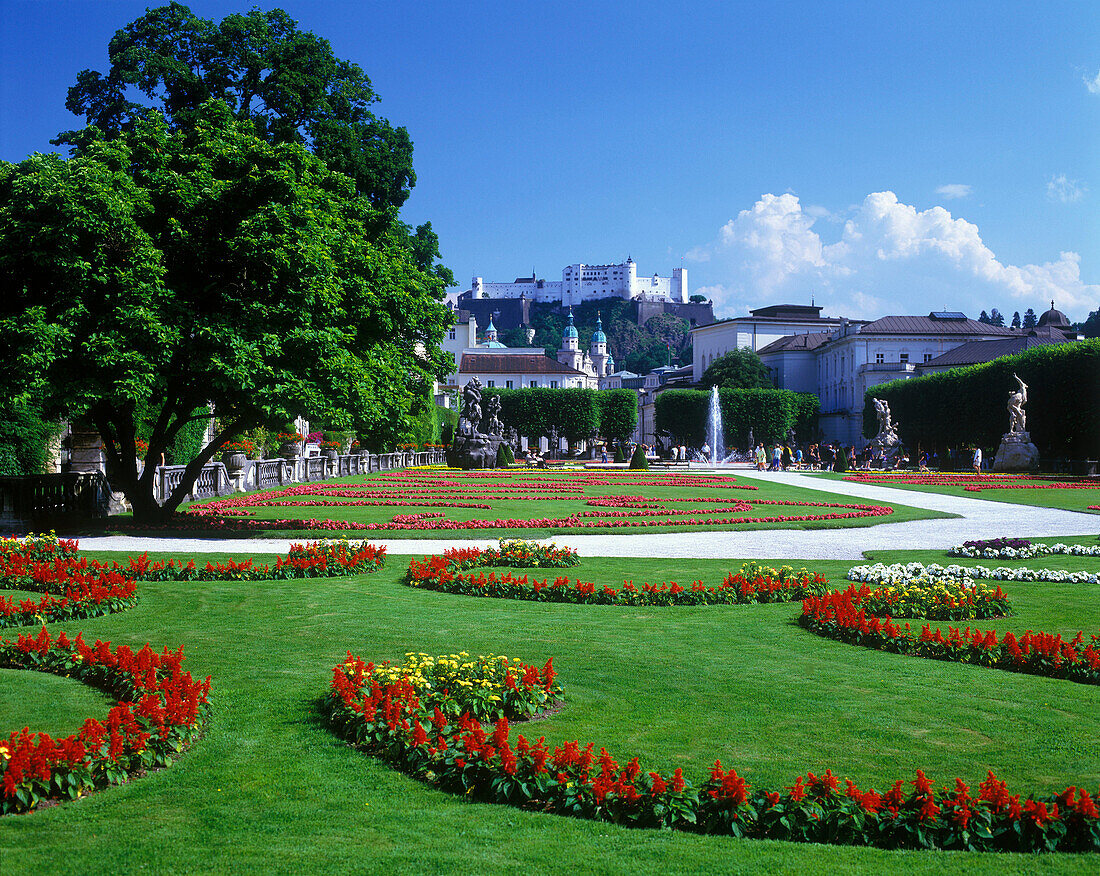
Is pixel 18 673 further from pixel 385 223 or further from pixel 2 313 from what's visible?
pixel 385 223

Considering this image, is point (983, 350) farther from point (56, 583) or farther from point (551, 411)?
point (56, 583)

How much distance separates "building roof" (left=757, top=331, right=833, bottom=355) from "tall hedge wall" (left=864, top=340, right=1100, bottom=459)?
42044 millimetres

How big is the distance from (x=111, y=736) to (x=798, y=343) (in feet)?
376

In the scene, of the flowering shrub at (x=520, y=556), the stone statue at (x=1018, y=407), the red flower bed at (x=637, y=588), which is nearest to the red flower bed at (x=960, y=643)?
the red flower bed at (x=637, y=588)

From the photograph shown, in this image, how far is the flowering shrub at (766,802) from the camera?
471cm

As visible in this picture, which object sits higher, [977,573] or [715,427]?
[715,427]

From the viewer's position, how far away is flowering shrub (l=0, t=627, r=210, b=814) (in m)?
4.98

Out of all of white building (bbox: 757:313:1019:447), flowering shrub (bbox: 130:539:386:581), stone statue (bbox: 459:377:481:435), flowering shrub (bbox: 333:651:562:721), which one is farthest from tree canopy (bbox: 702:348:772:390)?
Result: flowering shrub (bbox: 333:651:562:721)

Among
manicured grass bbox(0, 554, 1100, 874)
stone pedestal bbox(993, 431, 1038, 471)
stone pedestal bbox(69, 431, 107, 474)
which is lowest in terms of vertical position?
manicured grass bbox(0, 554, 1100, 874)

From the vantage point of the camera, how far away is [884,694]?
717 cm

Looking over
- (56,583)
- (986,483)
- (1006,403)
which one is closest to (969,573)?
(56,583)

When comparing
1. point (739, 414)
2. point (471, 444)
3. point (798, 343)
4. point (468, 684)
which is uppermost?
point (798, 343)

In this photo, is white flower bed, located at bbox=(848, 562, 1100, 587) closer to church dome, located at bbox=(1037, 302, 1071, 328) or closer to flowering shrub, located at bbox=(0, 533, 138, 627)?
flowering shrub, located at bbox=(0, 533, 138, 627)

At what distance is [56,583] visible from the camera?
1133cm
